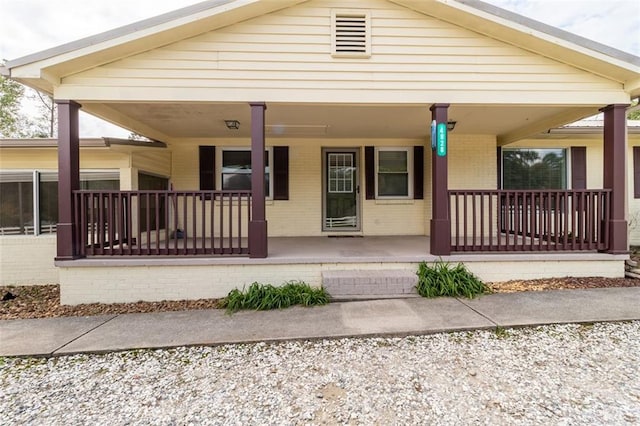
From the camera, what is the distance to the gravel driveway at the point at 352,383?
1937mm

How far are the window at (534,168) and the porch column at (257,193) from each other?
→ 5.69m

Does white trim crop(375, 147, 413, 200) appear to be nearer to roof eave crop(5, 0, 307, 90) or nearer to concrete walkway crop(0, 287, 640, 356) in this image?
concrete walkway crop(0, 287, 640, 356)

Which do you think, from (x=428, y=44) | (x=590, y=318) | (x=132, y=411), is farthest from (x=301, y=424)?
(x=428, y=44)

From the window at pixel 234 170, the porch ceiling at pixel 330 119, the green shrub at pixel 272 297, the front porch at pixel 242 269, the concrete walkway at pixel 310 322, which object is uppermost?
the porch ceiling at pixel 330 119

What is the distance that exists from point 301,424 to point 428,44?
188 inches

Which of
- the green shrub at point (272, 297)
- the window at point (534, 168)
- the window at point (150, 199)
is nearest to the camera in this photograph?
the green shrub at point (272, 297)

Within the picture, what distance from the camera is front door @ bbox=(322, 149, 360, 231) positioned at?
7070 millimetres

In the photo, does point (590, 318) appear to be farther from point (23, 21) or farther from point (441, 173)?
point (23, 21)

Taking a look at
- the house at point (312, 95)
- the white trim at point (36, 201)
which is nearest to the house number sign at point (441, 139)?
the house at point (312, 95)

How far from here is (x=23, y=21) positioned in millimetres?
9859

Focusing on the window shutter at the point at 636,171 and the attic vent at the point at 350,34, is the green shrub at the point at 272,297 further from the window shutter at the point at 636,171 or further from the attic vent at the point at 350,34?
the window shutter at the point at 636,171

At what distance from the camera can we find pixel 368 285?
13.3 ft

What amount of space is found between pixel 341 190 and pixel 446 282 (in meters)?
3.52

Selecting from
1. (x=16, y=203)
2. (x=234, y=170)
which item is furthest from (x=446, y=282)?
(x=16, y=203)
